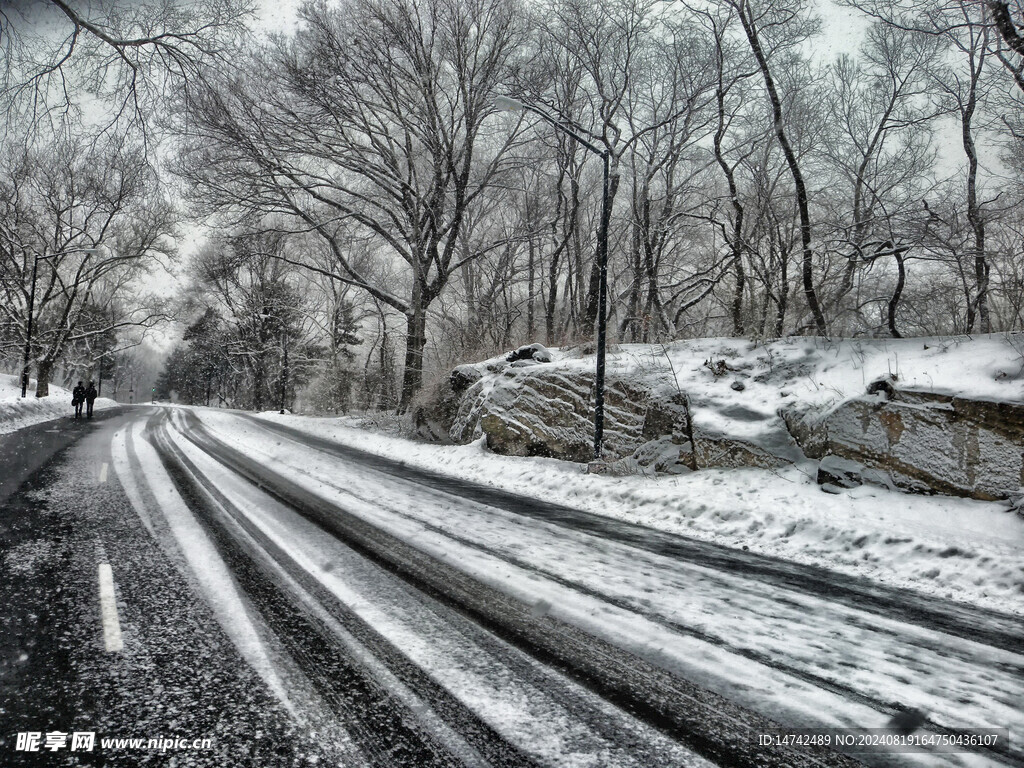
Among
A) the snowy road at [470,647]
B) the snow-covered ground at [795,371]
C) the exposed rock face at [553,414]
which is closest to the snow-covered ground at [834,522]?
the snowy road at [470,647]

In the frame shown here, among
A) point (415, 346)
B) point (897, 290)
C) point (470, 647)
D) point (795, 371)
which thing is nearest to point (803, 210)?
point (897, 290)

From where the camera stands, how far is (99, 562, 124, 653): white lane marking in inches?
110

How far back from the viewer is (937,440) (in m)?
6.57

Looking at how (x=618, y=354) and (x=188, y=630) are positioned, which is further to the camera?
(x=618, y=354)

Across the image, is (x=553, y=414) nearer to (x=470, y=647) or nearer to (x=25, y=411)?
(x=470, y=647)

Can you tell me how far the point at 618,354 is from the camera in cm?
1227

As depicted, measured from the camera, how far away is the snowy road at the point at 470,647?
2.13 m

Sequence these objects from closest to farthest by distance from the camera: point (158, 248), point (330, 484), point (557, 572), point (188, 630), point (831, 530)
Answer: point (188, 630) → point (557, 572) → point (831, 530) → point (330, 484) → point (158, 248)

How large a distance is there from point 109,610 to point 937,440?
331 inches

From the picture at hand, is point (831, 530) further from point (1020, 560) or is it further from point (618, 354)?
point (618, 354)

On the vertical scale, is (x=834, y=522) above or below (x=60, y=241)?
→ below

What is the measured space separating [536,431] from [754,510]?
5966 mm

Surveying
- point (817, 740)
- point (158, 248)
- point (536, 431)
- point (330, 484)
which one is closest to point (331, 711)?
point (817, 740)

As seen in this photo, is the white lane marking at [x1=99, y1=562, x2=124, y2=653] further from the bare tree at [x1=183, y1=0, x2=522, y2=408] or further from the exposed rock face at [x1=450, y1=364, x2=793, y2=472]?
the bare tree at [x1=183, y1=0, x2=522, y2=408]
